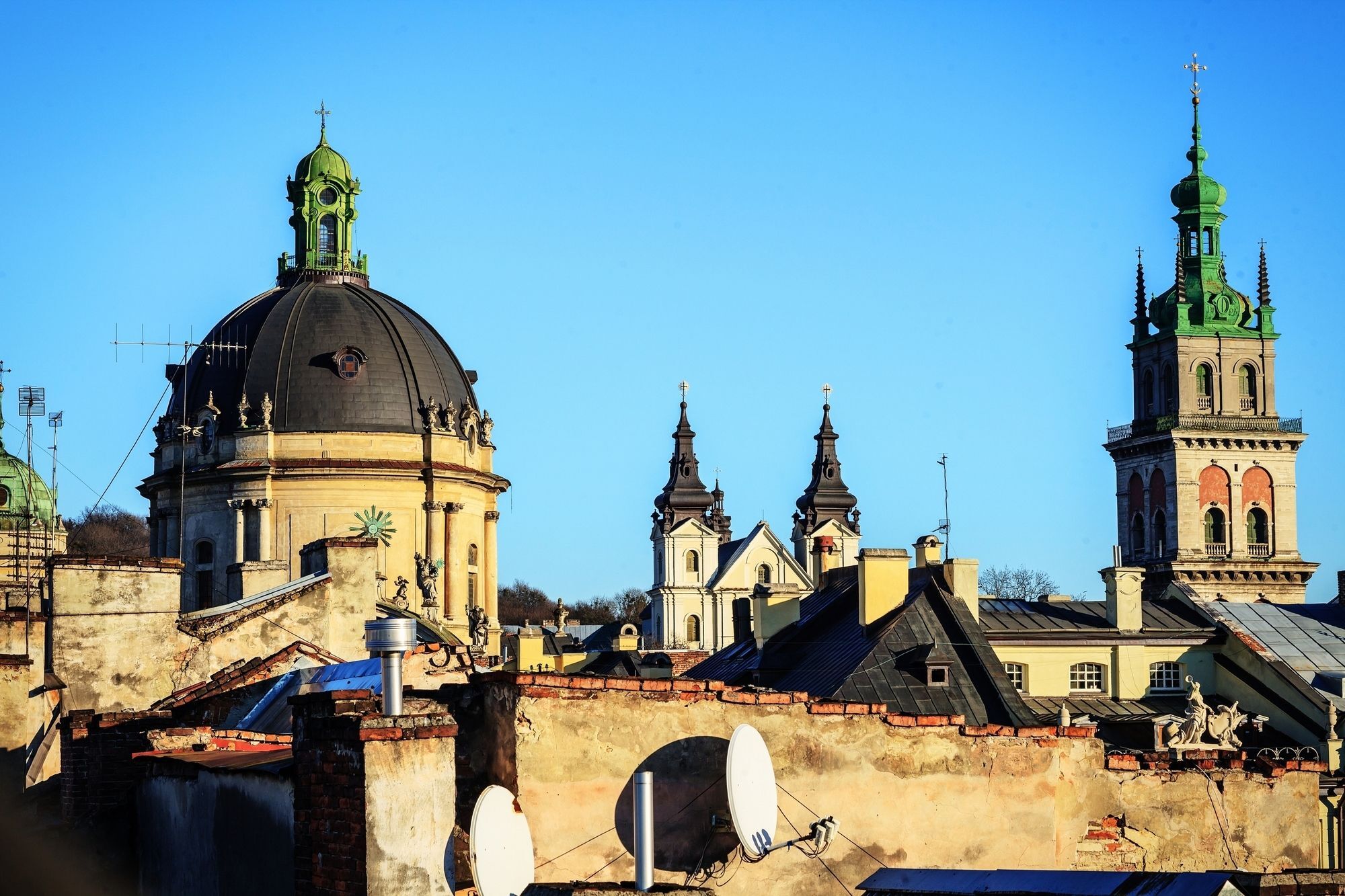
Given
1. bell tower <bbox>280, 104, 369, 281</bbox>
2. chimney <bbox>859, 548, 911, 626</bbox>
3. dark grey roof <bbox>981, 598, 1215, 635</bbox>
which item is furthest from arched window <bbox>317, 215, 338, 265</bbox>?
chimney <bbox>859, 548, 911, 626</bbox>

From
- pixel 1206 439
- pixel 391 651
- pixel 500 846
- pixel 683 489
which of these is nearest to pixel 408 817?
pixel 500 846

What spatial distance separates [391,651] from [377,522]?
201 ft

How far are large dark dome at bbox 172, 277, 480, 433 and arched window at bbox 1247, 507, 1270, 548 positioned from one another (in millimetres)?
70566

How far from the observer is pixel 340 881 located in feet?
49.6

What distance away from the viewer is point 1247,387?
5497 inches

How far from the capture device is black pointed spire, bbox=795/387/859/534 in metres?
168

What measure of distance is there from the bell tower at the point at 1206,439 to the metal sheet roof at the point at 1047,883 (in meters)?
118

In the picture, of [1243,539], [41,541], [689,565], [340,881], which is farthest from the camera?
[689,565]

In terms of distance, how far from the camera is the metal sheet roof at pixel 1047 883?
14.4 meters

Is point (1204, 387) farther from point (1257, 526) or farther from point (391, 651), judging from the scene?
point (391, 651)

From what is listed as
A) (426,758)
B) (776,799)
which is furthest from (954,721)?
(426,758)

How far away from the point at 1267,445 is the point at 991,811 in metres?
123

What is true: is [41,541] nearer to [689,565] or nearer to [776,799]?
[776,799]

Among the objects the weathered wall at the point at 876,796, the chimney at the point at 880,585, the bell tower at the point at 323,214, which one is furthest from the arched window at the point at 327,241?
the weathered wall at the point at 876,796
